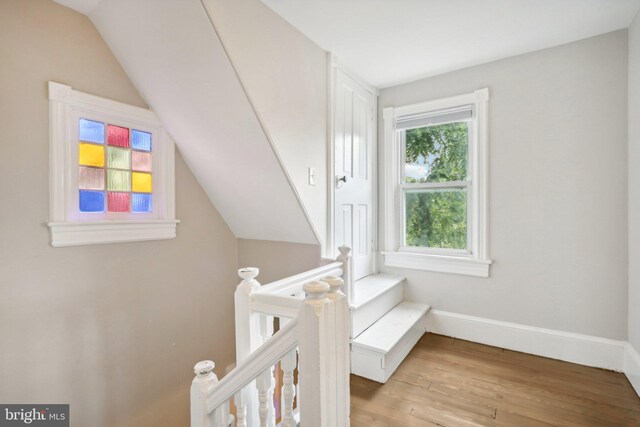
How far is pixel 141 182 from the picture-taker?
212cm

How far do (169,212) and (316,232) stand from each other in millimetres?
1072

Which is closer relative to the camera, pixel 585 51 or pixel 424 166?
pixel 585 51

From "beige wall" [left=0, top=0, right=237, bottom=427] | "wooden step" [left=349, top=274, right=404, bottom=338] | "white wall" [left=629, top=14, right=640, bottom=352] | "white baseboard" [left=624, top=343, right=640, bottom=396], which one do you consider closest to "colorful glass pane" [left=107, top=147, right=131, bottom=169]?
"beige wall" [left=0, top=0, right=237, bottom=427]

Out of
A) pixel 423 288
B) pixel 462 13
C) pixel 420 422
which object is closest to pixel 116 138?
pixel 462 13

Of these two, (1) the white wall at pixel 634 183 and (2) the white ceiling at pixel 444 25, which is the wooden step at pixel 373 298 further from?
(2) the white ceiling at pixel 444 25

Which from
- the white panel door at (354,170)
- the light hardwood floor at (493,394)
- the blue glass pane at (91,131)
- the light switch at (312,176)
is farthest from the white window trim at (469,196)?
the blue glass pane at (91,131)

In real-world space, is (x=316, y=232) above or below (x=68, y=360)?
above

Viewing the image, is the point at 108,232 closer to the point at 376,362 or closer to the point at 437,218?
the point at 376,362

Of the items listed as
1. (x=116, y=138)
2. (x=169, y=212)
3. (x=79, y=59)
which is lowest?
(x=169, y=212)

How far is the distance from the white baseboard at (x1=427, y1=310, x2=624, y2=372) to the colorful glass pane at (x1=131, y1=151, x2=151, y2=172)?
268 centimetres

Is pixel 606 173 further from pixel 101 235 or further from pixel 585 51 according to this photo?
pixel 101 235

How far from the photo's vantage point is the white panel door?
2.58 metres

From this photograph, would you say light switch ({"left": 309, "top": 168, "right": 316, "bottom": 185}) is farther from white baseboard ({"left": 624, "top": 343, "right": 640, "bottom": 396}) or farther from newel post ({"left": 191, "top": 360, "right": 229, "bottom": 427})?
white baseboard ({"left": 624, "top": 343, "right": 640, "bottom": 396})

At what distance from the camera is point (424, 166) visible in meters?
3.04
